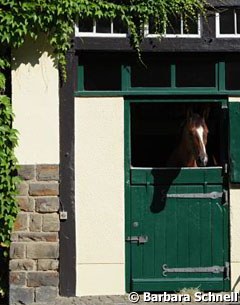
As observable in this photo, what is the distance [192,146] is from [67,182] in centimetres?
150

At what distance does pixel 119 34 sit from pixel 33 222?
7.67 feet

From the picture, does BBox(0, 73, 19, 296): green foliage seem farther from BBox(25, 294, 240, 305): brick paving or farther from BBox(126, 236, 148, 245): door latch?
BBox(126, 236, 148, 245): door latch

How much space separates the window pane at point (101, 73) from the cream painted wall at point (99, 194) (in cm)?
16

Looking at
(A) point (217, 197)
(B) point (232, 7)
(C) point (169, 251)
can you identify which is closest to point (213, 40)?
(B) point (232, 7)

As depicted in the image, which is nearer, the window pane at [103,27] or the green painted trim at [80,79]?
the window pane at [103,27]

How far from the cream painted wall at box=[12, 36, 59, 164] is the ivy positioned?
4.5 inches

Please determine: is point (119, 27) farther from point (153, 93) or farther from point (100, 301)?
point (100, 301)

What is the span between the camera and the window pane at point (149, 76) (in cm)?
893

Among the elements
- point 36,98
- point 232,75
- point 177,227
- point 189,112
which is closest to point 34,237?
point 36,98

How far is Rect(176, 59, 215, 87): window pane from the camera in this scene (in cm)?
898

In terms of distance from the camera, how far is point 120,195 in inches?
348

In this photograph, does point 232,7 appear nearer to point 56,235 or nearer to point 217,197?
point 217,197

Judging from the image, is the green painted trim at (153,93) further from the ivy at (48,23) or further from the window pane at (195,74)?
the ivy at (48,23)

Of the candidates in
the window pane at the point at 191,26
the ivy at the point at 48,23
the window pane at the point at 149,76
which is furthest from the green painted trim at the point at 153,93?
the window pane at the point at 191,26
